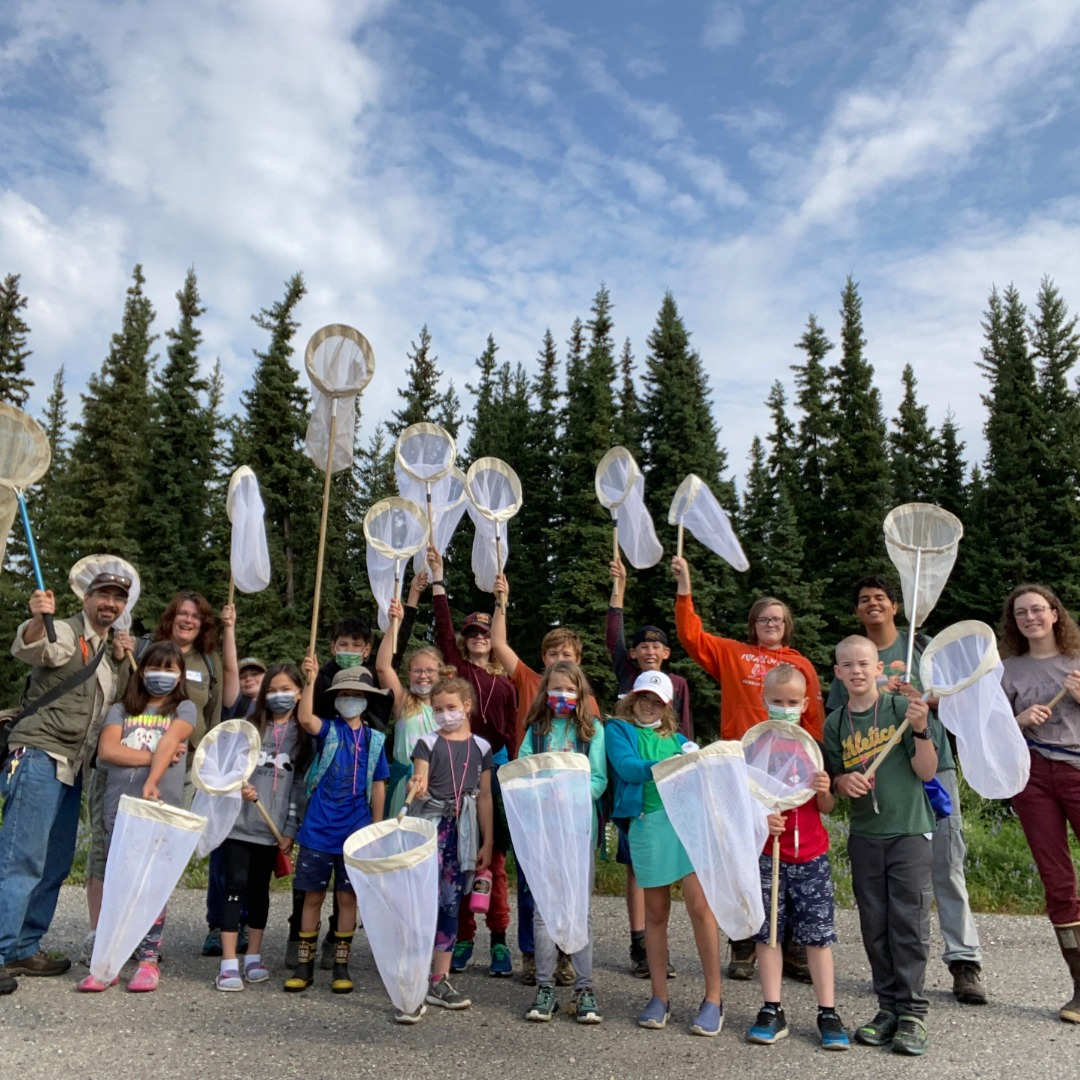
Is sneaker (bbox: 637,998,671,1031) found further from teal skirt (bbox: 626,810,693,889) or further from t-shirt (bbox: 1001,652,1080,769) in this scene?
t-shirt (bbox: 1001,652,1080,769)

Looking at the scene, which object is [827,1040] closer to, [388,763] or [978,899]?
[388,763]

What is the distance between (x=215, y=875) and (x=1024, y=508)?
103 ft

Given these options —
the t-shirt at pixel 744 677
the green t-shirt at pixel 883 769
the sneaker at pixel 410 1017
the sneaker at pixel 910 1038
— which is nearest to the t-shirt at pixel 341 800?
the sneaker at pixel 410 1017

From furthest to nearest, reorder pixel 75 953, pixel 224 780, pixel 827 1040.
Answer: pixel 75 953
pixel 224 780
pixel 827 1040

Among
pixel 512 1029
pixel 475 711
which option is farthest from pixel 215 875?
pixel 512 1029

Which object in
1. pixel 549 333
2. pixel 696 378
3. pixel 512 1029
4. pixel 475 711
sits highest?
pixel 549 333

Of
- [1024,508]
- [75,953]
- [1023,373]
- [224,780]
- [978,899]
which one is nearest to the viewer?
[224,780]

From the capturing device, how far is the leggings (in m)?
5.71

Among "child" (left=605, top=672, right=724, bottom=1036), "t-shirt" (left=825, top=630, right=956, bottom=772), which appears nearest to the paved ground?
"child" (left=605, top=672, right=724, bottom=1036)

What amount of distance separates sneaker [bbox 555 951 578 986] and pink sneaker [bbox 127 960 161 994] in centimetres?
231

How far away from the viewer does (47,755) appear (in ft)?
18.2

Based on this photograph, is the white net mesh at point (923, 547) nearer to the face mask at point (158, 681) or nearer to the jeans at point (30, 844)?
the face mask at point (158, 681)

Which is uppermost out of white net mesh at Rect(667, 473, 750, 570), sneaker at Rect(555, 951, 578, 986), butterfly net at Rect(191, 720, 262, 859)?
white net mesh at Rect(667, 473, 750, 570)

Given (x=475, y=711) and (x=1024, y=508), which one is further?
(x=1024, y=508)
